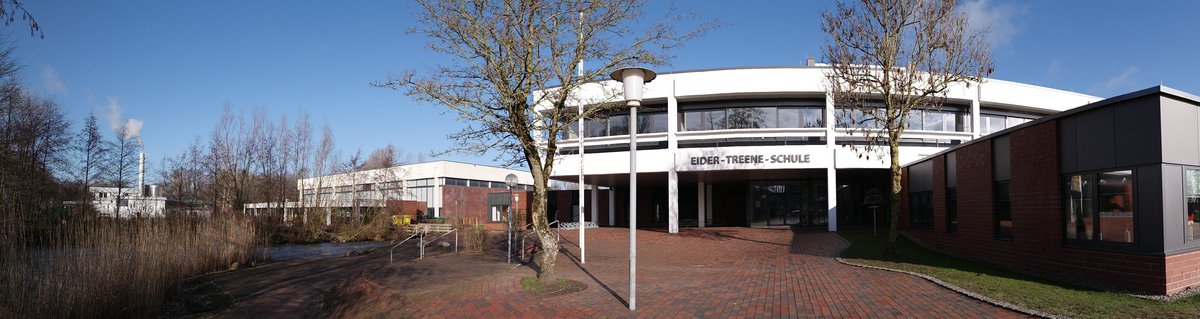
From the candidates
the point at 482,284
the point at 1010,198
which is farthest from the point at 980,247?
the point at 482,284

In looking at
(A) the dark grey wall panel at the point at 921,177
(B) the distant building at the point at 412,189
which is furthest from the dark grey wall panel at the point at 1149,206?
(B) the distant building at the point at 412,189

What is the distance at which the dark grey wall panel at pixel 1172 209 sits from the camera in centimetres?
783

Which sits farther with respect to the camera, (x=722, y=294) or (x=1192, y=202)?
(x=722, y=294)

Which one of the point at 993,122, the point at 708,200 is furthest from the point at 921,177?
the point at 708,200

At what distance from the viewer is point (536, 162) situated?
10125 millimetres

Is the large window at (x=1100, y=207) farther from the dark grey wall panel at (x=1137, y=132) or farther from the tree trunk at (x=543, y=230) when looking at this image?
the tree trunk at (x=543, y=230)

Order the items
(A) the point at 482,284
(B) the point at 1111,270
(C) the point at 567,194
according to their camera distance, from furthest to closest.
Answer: (C) the point at 567,194 < (A) the point at 482,284 < (B) the point at 1111,270

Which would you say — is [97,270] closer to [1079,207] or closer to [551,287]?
[551,287]

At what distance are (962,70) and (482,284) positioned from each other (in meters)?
11.8

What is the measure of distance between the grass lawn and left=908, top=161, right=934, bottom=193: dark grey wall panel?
3.63m

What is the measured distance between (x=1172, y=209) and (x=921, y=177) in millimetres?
9455

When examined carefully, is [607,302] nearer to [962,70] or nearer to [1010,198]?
[1010,198]

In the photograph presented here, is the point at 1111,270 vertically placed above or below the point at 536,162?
below

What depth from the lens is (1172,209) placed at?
315 inches
